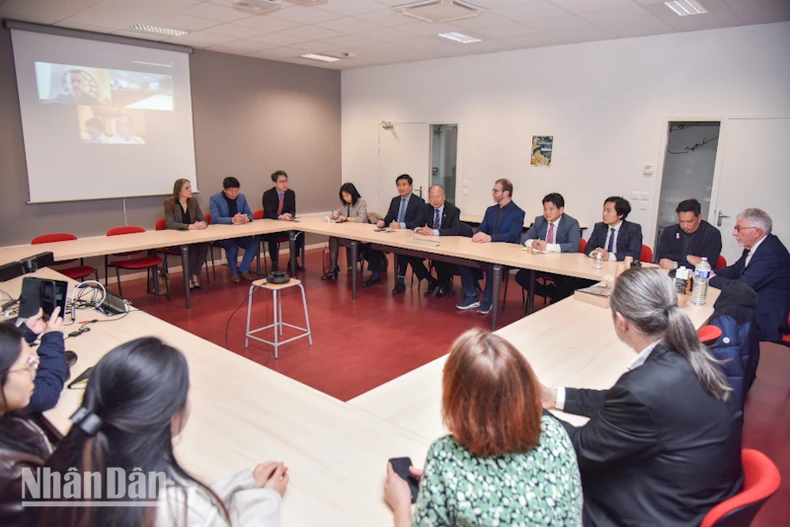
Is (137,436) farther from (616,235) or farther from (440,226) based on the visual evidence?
(440,226)

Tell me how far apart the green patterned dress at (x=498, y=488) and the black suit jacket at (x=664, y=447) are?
35 centimetres

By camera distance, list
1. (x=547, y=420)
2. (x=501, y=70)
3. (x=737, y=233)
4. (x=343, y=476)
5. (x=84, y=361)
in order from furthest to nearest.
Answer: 1. (x=501, y=70)
2. (x=737, y=233)
3. (x=84, y=361)
4. (x=343, y=476)
5. (x=547, y=420)

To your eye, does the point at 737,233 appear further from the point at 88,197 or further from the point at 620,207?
the point at 88,197

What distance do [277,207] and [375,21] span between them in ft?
9.53

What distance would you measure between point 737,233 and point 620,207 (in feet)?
3.68

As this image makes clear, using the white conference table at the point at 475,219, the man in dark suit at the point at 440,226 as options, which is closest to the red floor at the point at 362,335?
the man in dark suit at the point at 440,226

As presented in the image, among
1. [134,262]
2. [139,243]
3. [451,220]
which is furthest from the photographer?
[451,220]

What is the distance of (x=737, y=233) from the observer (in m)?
3.64

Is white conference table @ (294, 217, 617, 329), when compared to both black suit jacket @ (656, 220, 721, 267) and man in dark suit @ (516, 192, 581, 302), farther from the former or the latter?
black suit jacket @ (656, 220, 721, 267)

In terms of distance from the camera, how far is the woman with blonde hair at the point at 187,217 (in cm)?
584

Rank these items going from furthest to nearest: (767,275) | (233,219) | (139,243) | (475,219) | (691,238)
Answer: (475,219), (233,219), (139,243), (691,238), (767,275)

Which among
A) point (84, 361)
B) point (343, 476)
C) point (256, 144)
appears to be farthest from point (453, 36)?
point (343, 476)

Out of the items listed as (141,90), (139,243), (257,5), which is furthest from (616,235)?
(141,90)

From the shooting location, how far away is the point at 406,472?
1.47 meters
